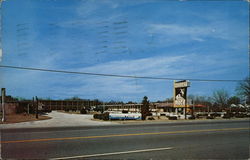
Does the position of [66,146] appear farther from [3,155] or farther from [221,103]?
[221,103]

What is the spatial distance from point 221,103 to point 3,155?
301ft

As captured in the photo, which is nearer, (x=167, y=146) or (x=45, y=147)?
(x=45, y=147)

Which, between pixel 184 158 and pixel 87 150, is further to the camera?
pixel 87 150

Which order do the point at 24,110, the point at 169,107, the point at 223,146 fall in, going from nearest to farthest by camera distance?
the point at 223,146 → the point at 24,110 → the point at 169,107

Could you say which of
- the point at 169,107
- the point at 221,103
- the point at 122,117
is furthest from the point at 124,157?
the point at 221,103

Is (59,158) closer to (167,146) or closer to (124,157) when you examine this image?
(124,157)

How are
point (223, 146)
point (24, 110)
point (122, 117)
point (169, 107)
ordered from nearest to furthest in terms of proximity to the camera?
point (223, 146)
point (122, 117)
point (24, 110)
point (169, 107)

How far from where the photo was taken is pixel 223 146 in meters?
9.27

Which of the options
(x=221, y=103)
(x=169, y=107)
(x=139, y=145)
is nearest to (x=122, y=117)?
(x=139, y=145)

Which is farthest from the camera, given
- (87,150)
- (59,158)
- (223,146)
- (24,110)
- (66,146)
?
(24,110)

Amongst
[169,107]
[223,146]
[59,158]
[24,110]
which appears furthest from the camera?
[169,107]

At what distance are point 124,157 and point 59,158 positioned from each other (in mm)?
1850

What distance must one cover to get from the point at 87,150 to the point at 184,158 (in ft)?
10.1

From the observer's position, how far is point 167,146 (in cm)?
904
